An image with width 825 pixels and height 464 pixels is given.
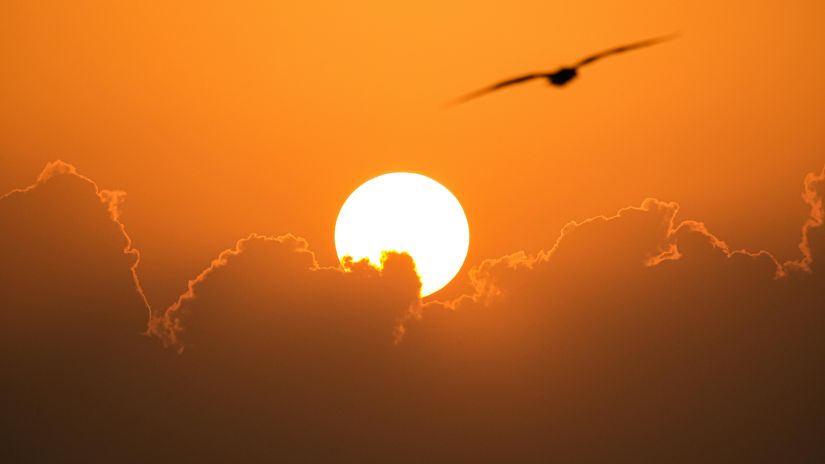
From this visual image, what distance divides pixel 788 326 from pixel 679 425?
966 centimetres

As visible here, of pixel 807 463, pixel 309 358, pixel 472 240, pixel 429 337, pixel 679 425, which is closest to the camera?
pixel 472 240

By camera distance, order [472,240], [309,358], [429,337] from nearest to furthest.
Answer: [472,240]
[429,337]
[309,358]

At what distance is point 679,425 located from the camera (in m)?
53.8

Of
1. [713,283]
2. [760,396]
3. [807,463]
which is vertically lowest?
[807,463]

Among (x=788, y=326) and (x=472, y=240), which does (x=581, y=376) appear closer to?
(x=788, y=326)

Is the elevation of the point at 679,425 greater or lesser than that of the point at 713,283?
lesser

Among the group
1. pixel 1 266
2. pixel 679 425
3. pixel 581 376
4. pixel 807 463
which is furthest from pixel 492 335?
pixel 1 266

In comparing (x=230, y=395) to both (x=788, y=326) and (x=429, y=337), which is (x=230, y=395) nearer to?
(x=429, y=337)

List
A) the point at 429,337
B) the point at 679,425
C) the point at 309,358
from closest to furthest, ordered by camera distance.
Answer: the point at 429,337 → the point at 679,425 → the point at 309,358

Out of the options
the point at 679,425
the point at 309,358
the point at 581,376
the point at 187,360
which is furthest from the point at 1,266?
the point at 679,425

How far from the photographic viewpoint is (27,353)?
41.8 meters

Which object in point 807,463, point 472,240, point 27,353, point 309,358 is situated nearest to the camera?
point 472,240

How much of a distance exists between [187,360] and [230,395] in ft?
13.6

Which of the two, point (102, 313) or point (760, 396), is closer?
point (102, 313)
